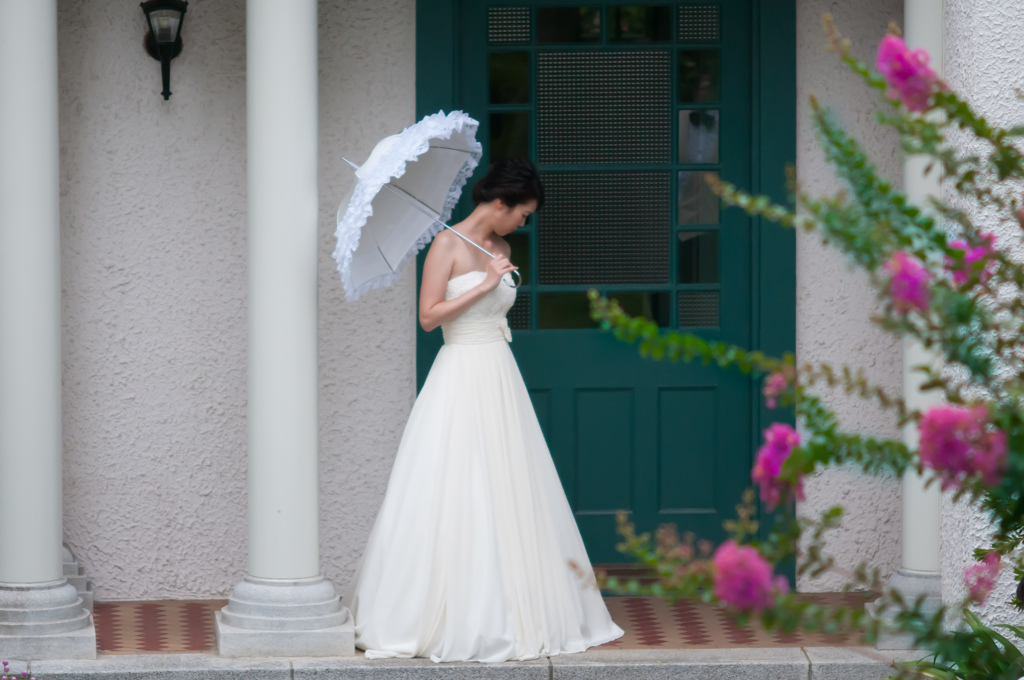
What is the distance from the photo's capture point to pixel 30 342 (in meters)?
4.75

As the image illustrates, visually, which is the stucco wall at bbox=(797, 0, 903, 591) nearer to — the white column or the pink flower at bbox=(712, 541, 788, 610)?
the white column

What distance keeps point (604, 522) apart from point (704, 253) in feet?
4.52

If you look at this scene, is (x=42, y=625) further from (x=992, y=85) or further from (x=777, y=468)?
(x=992, y=85)

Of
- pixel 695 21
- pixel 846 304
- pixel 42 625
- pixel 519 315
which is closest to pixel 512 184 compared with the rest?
pixel 519 315

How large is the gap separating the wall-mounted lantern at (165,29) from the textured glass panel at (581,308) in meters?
1.99

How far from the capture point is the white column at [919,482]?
16.4 ft

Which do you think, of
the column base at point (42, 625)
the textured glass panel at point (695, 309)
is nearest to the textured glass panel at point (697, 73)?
the textured glass panel at point (695, 309)

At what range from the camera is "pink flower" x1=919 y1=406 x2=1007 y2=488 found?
141 cm

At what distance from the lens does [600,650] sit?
4836mm

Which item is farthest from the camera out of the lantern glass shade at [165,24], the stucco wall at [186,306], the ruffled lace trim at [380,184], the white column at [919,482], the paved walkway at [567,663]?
the stucco wall at [186,306]

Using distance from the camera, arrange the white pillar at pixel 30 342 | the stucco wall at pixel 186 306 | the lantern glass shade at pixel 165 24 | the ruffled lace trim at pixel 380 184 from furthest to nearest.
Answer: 1. the stucco wall at pixel 186 306
2. the lantern glass shade at pixel 165 24
3. the white pillar at pixel 30 342
4. the ruffled lace trim at pixel 380 184

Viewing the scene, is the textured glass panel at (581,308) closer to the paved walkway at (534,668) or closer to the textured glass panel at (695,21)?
the textured glass panel at (695,21)

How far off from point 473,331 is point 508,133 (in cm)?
128

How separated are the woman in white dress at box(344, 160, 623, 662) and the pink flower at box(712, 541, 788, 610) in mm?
3323
